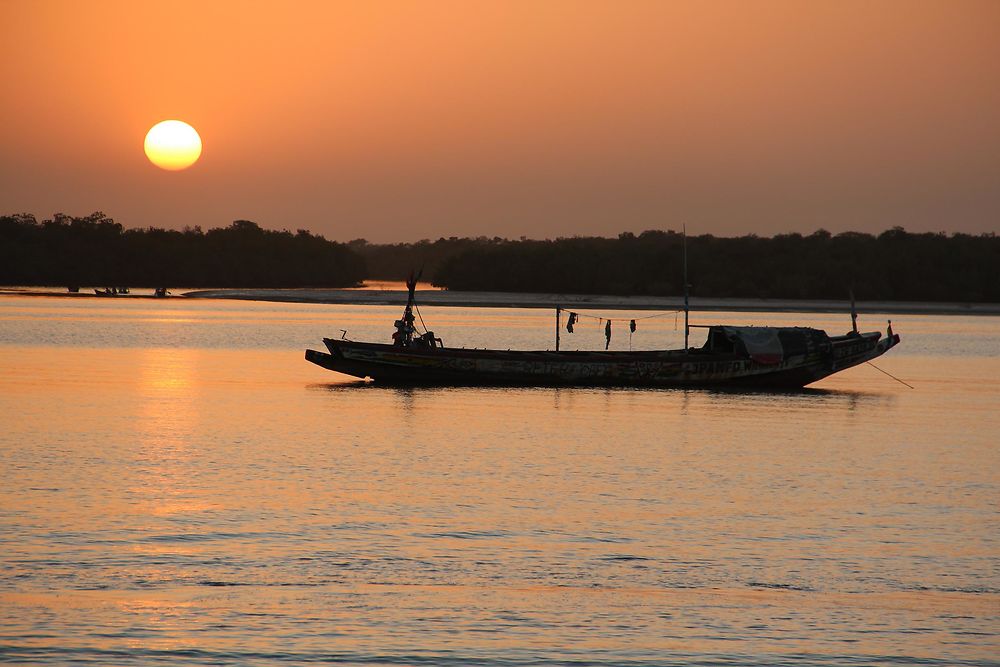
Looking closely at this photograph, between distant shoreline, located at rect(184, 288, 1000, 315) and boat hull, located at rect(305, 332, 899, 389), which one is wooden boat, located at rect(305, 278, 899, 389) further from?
distant shoreline, located at rect(184, 288, 1000, 315)

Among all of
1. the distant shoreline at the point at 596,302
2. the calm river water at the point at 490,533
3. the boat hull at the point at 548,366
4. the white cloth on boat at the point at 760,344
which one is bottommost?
the calm river water at the point at 490,533

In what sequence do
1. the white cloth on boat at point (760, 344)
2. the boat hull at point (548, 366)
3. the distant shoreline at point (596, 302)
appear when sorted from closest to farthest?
the boat hull at point (548, 366) < the white cloth on boat at point (760, 344) < the distant shoreline at point (596, 302)

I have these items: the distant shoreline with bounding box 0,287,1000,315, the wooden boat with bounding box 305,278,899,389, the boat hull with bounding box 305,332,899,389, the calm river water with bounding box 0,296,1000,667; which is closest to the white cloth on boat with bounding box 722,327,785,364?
the wooden boat with bounding box 305,278,899,389

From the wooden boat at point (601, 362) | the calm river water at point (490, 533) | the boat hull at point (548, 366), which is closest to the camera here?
the calm river water at point (490, 533)

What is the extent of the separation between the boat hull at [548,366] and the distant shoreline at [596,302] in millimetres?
93939

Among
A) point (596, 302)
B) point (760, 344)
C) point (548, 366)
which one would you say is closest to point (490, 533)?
point (548, 366)

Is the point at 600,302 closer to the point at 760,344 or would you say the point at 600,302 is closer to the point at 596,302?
the point at 596,302

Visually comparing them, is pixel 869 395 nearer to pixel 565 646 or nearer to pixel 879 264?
A: pixel 565 646

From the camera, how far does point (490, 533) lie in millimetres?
18438

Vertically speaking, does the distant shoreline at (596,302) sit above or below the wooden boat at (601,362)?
above

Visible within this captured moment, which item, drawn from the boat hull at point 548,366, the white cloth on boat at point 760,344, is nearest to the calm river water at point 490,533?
the boat hull at point 548,366

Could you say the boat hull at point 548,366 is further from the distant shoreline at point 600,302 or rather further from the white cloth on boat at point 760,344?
the distant shoreline at point 600,302

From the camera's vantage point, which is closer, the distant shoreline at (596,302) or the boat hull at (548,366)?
the boat hull at (548,366)

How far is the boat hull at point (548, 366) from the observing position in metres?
46.3
